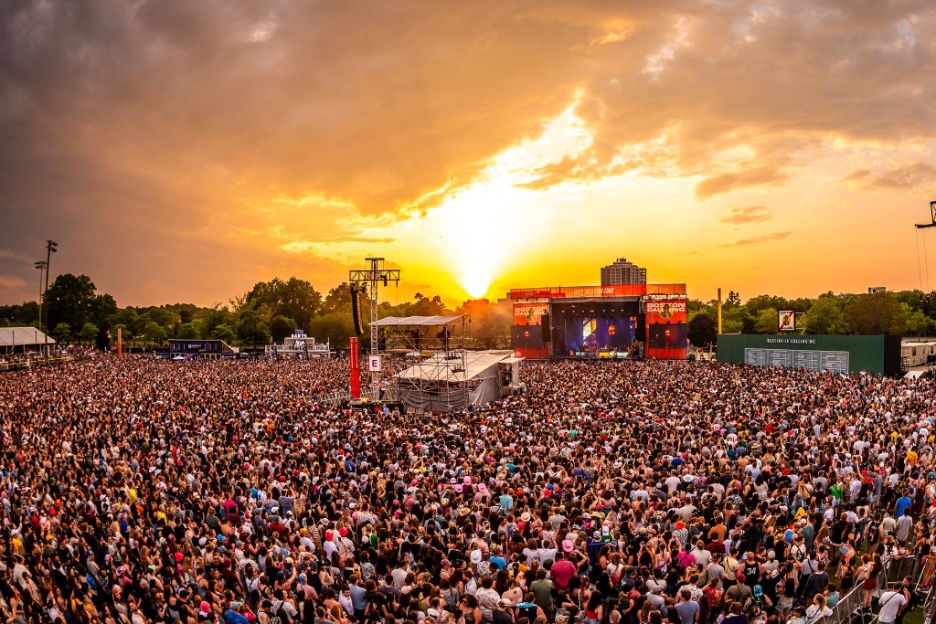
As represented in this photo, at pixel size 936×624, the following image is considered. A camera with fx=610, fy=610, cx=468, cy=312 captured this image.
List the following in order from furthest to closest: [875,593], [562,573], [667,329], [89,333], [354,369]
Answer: [89,333] → [667,329] → [354,369] → [875,593] → [562,573]

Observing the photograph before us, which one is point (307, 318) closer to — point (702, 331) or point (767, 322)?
point (702, 331)

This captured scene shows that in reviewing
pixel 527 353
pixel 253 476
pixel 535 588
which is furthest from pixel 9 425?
pixel 527 353

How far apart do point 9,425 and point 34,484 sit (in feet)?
30.7

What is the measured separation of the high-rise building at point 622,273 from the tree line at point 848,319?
80.9 metres

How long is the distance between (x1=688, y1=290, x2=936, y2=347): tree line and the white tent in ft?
149

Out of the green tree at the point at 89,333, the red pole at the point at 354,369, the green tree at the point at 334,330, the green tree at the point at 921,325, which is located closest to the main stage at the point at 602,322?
the red pole at the point at 354,369

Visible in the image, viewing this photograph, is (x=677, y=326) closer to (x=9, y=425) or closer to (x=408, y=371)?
(x=408, y=371)

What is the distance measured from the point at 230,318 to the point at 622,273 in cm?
12765

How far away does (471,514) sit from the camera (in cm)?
1048

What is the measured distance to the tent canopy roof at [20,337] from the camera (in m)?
60.8

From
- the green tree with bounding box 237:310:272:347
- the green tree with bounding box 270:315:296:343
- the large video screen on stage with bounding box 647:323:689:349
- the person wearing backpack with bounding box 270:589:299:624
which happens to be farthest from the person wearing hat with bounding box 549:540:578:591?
the green tree with bounding box 270:315:296:343

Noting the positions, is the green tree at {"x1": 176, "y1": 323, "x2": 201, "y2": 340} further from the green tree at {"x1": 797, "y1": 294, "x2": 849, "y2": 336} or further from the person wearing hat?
the person wearing hat

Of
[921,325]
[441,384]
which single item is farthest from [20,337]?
[921,325]

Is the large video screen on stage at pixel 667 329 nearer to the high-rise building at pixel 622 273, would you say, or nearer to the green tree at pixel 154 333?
the green tree at pixel 154 333
